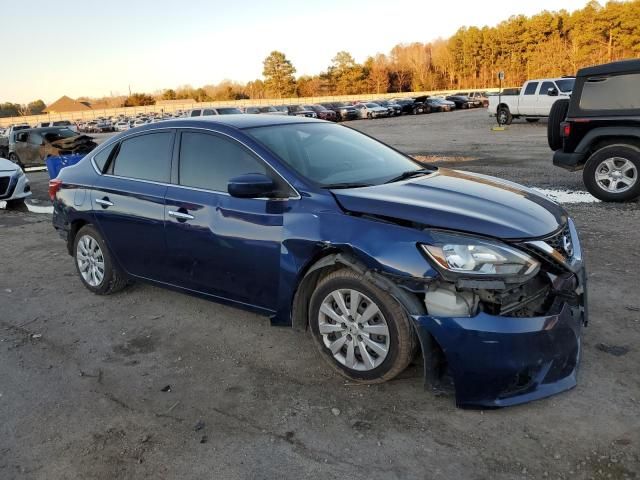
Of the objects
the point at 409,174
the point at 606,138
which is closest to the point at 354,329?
the point at 409,174

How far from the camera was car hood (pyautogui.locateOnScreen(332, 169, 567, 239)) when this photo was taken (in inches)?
120

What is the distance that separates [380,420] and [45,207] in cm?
983

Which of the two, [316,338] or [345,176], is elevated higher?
[345,176]

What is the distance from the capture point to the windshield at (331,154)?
379cm

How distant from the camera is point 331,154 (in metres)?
4.16

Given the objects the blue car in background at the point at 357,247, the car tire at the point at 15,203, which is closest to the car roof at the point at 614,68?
the blue car in background at the point at 357,247

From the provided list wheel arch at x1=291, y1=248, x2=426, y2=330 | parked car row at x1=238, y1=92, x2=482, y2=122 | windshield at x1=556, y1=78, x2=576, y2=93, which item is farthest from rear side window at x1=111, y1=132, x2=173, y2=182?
parked car row at x1=238, y1=92, x2=482, y2=122

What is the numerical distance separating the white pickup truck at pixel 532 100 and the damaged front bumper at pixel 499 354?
857 inches

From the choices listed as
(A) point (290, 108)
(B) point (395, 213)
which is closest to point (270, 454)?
(B) point (395, 213)

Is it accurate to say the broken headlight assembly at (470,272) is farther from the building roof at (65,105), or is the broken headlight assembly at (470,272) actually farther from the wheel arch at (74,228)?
the building roof at (65,105)

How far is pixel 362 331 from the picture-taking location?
3262 mm

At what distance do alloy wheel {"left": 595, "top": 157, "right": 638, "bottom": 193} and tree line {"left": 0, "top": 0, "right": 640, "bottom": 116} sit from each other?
259ft

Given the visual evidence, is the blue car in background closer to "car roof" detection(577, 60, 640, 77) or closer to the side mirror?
the side mirror

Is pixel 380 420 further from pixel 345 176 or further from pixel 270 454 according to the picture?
pixel 345 176
